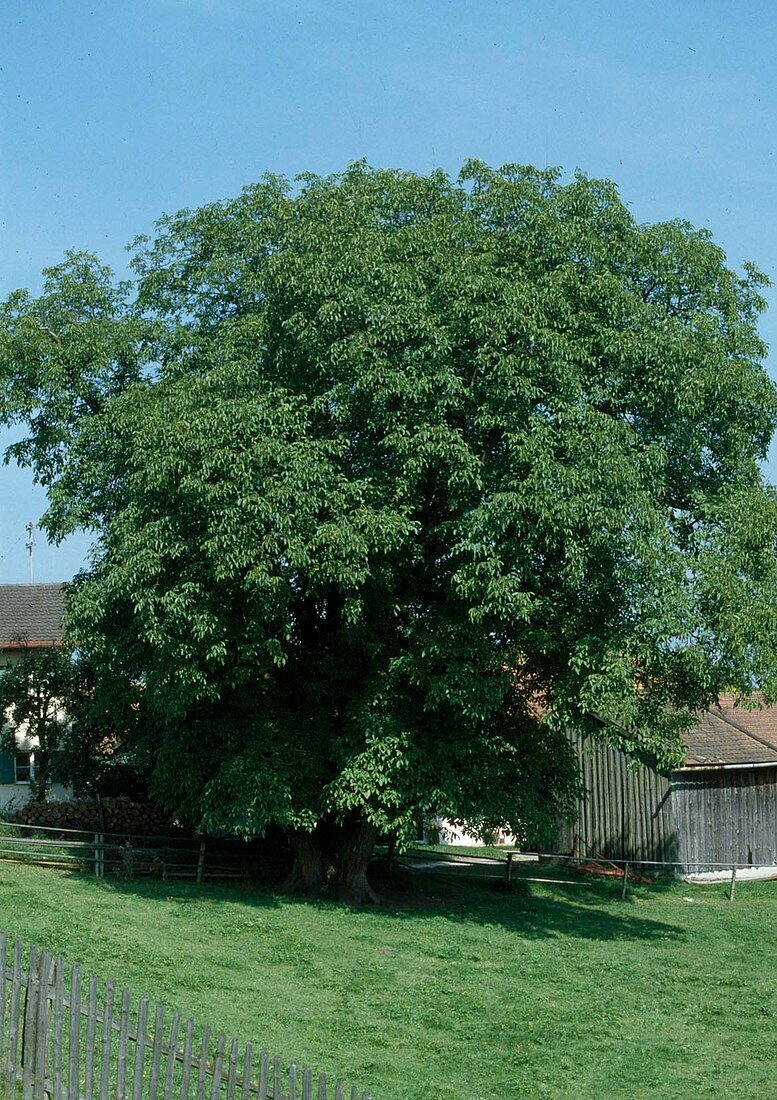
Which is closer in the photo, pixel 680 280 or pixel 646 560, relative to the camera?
pixel 646 560

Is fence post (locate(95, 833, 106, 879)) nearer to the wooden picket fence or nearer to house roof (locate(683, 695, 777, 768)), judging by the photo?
house roof (locate(683, 695, 777, 768))

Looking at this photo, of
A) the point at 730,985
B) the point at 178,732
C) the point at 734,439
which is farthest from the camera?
the point at 178,732

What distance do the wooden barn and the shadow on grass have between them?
3.83 meters

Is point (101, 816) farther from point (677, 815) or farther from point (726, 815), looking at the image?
point (726, 815)

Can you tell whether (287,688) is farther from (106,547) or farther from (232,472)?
(232,472)

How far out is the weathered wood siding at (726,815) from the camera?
31938mm

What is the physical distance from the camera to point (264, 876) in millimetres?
26688

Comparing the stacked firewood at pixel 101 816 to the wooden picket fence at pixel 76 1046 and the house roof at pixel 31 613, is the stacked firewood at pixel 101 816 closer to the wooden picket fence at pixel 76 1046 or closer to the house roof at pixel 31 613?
the house roof at pixel 31 613

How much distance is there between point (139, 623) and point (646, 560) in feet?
28.6

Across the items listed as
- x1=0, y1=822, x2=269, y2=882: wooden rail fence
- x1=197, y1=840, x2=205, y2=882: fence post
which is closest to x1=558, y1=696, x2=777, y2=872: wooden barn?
x1=0, y1=822, x2=269, y2=882: wooden rail fence

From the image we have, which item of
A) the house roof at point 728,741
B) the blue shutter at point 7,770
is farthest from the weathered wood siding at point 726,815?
the blue shutter at point 7,770

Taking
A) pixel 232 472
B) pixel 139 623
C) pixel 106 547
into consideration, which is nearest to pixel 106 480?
pixel 106 547

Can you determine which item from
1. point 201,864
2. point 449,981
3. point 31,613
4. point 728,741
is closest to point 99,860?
point 201,864

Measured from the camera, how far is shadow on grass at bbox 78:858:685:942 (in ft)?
76.0
